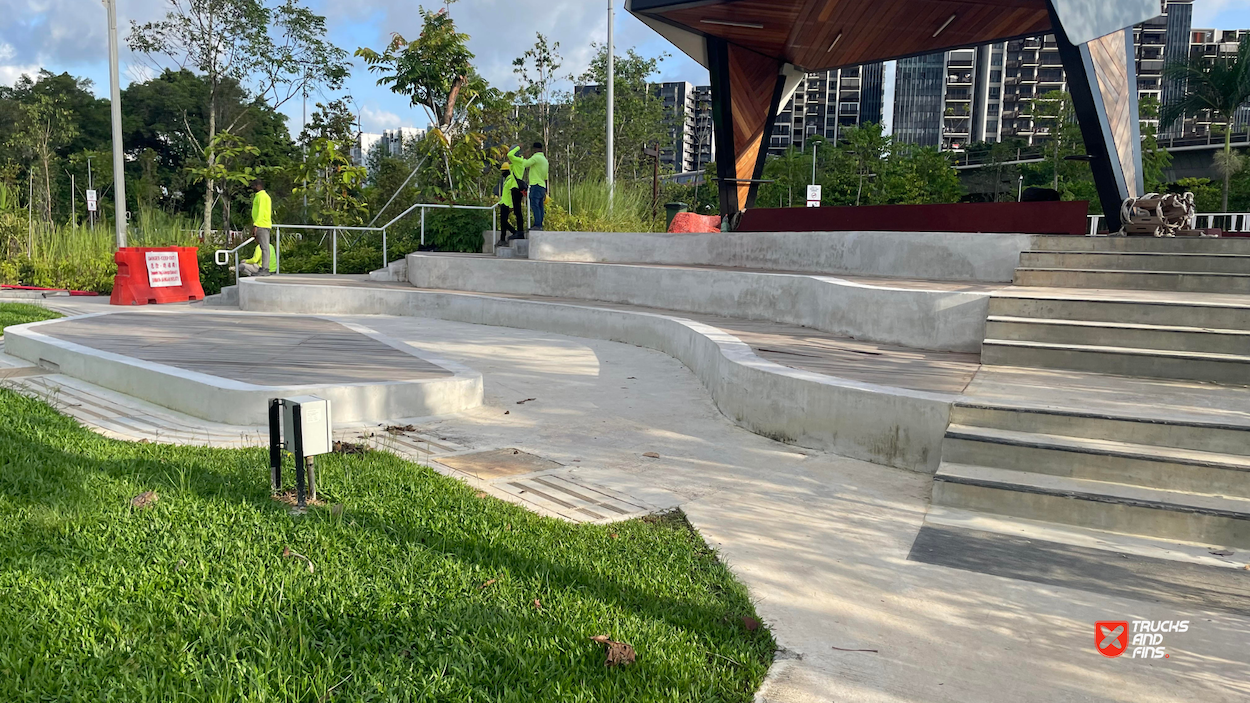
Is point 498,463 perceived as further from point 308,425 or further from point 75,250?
point 75,250

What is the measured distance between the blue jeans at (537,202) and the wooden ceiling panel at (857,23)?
368 cm

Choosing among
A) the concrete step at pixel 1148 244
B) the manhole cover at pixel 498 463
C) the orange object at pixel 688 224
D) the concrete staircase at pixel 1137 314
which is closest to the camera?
the manhole cover at pixel 498 463

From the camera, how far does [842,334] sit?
349 inches

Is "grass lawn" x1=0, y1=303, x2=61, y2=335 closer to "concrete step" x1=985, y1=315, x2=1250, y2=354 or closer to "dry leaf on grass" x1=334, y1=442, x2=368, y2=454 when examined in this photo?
"dry leaf on grass" x1=334, y1=442, x2=368, y2=454

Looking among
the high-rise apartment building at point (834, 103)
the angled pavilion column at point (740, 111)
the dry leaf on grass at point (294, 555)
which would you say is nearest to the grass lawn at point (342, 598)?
the dry leaf on grass at point (294, 555)

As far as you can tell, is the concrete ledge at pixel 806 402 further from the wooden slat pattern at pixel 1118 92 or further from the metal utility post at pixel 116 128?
the metal utility post at pixel 116 128

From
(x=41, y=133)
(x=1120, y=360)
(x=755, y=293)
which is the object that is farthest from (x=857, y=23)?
(x=41, y=133)

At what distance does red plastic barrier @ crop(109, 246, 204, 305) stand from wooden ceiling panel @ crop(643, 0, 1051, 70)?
10.4 metres

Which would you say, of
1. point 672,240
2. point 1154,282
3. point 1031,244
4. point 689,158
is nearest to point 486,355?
point 672,240

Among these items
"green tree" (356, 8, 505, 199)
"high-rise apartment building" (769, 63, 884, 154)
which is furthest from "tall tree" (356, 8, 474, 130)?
"high-rise apartment building" (769, 63, 884, 154)

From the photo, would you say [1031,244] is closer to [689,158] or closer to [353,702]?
[353,702]

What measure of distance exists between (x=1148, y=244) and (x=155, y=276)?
16405 millimetres

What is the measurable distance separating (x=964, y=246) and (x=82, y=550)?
30.3ft

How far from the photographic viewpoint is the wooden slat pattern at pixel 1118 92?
12.5 meters
